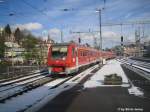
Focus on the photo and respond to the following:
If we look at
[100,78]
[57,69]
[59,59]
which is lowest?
[100,78]

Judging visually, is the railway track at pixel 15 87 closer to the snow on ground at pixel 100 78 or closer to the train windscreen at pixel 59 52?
the snow on ground at pixel 100 78

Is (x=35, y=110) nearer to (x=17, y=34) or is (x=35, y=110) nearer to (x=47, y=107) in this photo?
(x=47, y=107)

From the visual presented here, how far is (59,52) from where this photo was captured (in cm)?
2853

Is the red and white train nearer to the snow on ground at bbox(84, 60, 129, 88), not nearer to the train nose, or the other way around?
the train nose

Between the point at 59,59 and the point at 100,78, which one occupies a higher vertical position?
the point at 59,59

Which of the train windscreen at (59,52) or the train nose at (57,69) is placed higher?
the train windscreen at (59,52)

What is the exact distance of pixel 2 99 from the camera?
14.2 metres

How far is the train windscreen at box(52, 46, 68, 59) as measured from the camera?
2820 cm

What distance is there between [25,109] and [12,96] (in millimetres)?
3895

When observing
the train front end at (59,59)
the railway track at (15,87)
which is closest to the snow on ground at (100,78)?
the railway track at (15,87)

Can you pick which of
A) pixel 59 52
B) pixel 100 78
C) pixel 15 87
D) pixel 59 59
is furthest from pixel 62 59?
pixel 15 87

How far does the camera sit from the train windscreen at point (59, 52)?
28203 millimetres

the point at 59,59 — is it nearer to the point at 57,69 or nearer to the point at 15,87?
the point at 57,69

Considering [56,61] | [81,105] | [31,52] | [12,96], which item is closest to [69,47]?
[56,61]
